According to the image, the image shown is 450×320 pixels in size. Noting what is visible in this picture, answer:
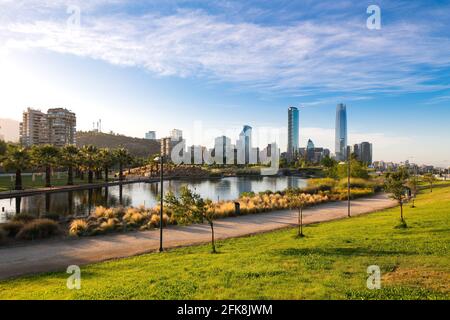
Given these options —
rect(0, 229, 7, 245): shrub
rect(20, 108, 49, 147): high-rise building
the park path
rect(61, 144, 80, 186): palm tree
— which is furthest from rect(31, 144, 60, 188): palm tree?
rect(20, 108, 49, 147): high-rise building

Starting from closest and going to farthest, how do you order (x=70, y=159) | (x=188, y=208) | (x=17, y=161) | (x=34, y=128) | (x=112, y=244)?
(x=188, y=208) < (x=112, y=244) < (x=17, y=161) < (x=70, y=159) < (x=34, y=128)

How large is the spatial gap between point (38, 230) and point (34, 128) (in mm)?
169998

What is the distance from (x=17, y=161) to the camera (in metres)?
51.6

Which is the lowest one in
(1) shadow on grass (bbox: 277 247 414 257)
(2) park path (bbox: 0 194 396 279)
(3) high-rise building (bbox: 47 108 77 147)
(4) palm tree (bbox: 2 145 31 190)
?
(2) park path (bbox: 0 194 396 279)

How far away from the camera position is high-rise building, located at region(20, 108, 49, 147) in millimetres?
163125

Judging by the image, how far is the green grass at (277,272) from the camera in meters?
9.33

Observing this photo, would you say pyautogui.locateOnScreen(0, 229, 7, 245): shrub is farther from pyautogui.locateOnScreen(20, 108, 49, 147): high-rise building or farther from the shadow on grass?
pyautogui.locateOnScreen(20, 108, 49, 147): high-rise building

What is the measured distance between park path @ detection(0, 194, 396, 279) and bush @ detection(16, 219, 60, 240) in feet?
4.63

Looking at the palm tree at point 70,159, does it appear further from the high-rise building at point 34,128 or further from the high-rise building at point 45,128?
the high-rise building at point 34,128

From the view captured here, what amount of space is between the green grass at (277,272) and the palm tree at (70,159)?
2060 inches

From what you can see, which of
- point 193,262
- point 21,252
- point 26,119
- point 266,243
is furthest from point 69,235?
point 26,119

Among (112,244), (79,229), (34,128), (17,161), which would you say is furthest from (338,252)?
(34,128)

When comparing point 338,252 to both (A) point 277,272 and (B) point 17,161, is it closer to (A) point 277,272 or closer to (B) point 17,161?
(A) point 277,272

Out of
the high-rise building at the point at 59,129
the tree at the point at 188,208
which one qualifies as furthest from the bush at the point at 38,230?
the high-rise building at the point at 59,129
